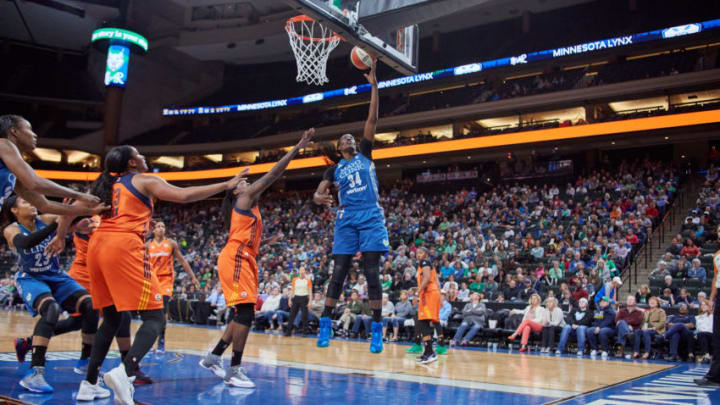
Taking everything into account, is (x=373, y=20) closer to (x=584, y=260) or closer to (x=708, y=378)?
(x=708, y=378)

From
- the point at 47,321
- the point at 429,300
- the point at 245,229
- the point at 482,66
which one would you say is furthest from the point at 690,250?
the point at 482,66

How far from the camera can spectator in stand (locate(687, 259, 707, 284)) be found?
11.6 metres

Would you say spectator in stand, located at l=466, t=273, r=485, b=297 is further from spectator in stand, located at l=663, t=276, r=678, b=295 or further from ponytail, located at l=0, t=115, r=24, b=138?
ponytail, located at l=0, t=115, r=24, b=138

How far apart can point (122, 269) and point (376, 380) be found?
2.63 metres

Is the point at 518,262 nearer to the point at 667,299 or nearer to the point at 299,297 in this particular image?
the point at 667,299

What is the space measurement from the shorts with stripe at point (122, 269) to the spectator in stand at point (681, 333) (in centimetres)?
905

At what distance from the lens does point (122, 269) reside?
386cm

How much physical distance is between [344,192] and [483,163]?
21267 mm

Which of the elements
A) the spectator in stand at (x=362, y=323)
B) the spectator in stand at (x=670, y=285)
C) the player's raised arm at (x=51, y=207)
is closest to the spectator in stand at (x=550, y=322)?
the spectator in stand at (x=670, y=285)

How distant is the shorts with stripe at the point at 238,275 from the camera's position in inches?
196

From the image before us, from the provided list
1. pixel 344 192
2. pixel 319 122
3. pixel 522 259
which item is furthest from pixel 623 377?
pixel 319 122

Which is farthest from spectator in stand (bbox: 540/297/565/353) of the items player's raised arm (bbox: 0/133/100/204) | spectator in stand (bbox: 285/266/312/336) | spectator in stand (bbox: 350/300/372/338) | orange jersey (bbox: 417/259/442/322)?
player's raised arm (bbox: 0/133/100/204)

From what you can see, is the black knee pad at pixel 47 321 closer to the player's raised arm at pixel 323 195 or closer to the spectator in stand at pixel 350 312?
the player's raised arm at pixel 323 195

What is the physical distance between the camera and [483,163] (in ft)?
84.5
